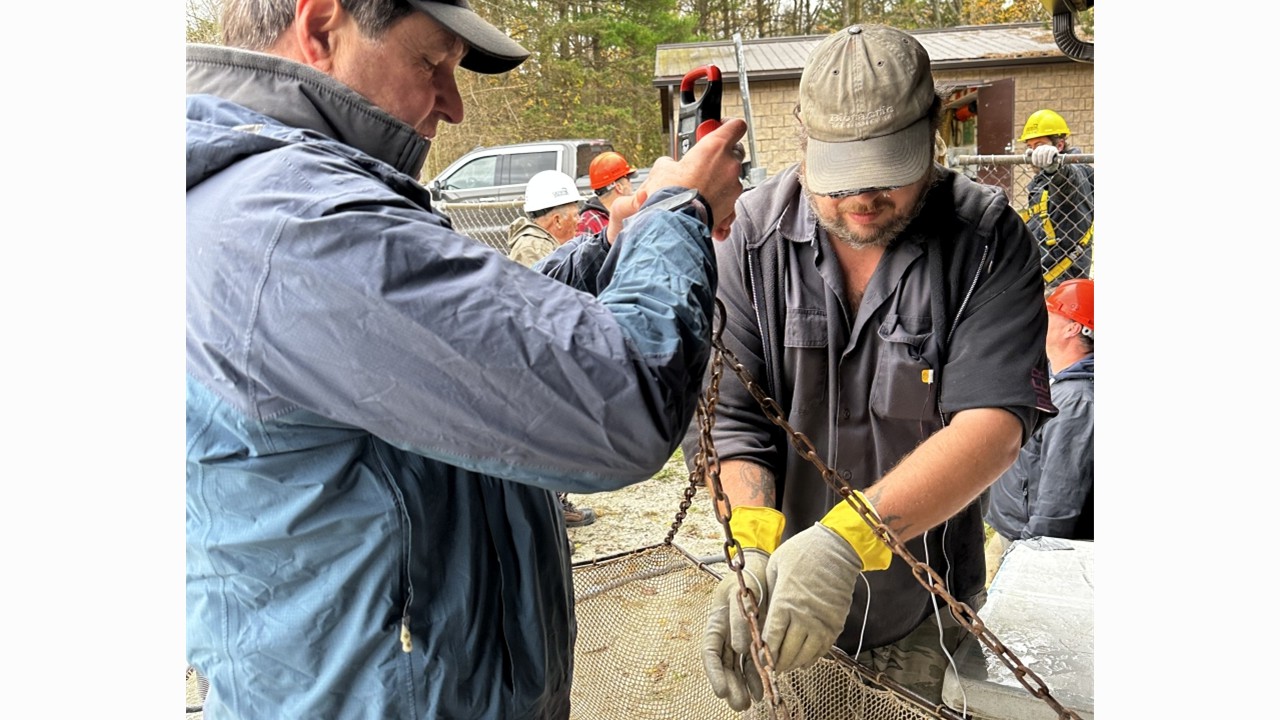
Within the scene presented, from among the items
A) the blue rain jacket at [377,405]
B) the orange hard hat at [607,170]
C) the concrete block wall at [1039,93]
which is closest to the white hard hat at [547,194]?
the orange hard hat at [607,170]

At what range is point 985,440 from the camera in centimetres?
211

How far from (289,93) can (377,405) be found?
528mm

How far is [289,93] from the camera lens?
137 cm

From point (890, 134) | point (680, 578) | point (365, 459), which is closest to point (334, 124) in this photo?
point (365, 459)

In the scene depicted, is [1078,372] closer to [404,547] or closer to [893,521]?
[893,521]

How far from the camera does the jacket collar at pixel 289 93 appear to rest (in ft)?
4.47

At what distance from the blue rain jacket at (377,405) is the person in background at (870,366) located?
0.68m

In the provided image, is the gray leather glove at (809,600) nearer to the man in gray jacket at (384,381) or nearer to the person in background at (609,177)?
the man in gray jacket at (384,381)

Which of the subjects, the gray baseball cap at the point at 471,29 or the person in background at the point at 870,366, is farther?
the person in background at the point at 870,366

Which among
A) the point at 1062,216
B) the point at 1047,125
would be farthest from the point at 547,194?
the point at 1047,125

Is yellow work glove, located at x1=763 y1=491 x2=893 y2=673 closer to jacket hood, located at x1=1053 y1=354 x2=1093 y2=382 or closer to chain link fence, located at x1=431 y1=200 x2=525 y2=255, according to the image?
jacket hood, located at x1=1053 y1=354 x2=1093 y2=382

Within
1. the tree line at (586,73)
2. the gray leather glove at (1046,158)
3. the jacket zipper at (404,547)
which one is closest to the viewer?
the jacket zipper at (404,547)

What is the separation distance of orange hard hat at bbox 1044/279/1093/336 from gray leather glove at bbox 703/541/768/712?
2.50 metres

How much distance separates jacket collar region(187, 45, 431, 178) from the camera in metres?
1.36
